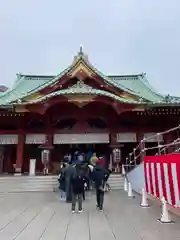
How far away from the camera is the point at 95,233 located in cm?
496

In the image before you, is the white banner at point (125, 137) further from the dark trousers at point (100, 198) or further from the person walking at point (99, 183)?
the dark trousers at point (100, 198)

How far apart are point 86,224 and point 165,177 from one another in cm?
237

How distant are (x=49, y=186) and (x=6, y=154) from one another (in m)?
6.34

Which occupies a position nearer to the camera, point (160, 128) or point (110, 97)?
point (110, 97)

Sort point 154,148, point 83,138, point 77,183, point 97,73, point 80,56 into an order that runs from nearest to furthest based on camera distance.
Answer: point 77,183 < point 154,148 < point 83,138 < point 97,73 < point 80,56

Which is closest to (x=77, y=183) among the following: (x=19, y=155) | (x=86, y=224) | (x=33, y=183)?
(x=86, y=224)

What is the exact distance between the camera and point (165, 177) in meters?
6.65

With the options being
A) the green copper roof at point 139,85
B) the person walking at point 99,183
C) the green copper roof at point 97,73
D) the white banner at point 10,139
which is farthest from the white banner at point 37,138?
Answer: the person walking at point 99,183

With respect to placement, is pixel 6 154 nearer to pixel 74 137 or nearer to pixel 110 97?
pixel 74 137

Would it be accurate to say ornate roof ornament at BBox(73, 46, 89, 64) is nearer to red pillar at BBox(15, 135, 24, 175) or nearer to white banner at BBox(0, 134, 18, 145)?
red pillar at BBox(15, 135, 24, 175)

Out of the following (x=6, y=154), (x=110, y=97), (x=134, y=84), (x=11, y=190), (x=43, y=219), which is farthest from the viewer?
(x=134, y=84)

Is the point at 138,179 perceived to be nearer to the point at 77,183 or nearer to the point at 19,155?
the point at 77,183

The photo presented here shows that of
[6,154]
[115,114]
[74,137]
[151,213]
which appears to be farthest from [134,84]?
[151,213]

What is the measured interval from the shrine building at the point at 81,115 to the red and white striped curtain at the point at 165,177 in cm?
720
